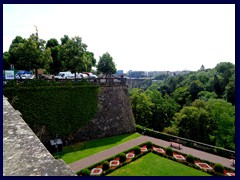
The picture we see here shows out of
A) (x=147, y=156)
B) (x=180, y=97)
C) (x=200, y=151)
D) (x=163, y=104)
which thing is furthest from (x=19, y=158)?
(x=180, y=97)

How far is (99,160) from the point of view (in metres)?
15.8

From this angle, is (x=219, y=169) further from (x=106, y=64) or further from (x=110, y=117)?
(x=106, y=64)

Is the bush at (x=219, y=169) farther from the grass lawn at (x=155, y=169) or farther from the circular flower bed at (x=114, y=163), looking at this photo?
the circular flower bed at (x=114, y=163)

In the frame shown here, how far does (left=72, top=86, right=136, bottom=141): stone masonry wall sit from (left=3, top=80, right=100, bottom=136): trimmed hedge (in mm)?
775

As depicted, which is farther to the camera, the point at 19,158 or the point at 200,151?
the point at 200,151

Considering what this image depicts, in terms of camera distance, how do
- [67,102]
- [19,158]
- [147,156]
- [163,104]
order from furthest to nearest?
[163,104], [67,102], [147,156], [19,158]

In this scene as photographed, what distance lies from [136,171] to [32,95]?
36.4 feet

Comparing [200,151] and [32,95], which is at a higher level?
[32,95]

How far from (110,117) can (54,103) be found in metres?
6.55

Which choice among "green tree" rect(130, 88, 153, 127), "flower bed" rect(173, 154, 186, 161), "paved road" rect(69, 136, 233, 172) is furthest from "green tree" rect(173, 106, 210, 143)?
"flower bed" rect(173, 154, 186, 161)

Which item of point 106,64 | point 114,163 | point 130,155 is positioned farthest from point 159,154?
point 106,64

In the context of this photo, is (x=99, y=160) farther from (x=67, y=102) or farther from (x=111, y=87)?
(x=111, y=87)

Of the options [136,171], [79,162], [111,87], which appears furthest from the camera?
[111,87]

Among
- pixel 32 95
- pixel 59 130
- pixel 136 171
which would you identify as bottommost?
pixel 136 171
